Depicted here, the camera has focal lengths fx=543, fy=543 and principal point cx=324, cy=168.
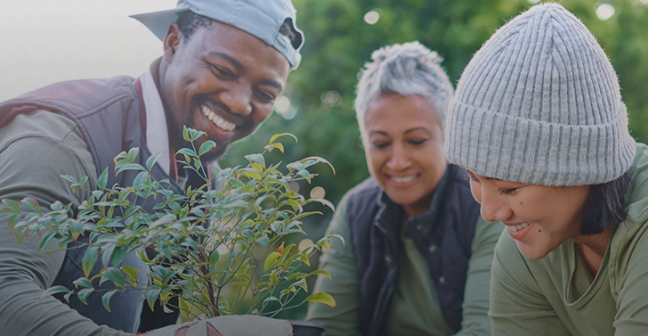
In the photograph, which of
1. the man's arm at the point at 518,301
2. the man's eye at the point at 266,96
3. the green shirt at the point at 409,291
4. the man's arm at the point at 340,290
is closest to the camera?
the man's arm at the point at 518,301

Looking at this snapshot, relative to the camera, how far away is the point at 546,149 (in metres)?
1.28

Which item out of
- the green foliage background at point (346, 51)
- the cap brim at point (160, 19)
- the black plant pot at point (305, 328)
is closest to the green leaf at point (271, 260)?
the black plant pot at point (305, 328)

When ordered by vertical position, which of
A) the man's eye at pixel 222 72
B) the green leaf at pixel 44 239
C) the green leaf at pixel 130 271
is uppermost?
the man's eye at pixel 222 72

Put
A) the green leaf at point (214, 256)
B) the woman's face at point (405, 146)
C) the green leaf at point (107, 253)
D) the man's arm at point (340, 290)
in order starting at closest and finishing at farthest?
the green leaf at point (107, 253) → the green leaf at point (214, 256) → the woman's face at point (405, 146) → the man's arm at point (340, 290)

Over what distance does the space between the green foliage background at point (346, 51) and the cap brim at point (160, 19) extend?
8.34ft

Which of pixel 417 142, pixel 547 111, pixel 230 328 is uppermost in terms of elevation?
pixel 547 111

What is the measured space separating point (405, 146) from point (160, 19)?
1027mm

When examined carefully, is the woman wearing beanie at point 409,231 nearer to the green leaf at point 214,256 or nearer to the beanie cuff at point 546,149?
the beanie cuff at point 546,149

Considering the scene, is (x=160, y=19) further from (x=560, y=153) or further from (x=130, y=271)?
(x=560, y=153)

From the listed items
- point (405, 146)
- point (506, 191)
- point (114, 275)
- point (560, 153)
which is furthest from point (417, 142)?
point (114, 275)

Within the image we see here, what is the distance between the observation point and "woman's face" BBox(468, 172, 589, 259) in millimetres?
1340

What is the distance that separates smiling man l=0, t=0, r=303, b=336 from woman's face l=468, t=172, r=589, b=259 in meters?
0.87

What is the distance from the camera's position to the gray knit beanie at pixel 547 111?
1265mm

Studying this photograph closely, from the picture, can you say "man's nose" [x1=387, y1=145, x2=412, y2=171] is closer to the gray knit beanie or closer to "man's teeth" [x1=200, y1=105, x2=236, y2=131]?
"man's teeth" [x1=200, y1=105, x2=236, y2=131]
